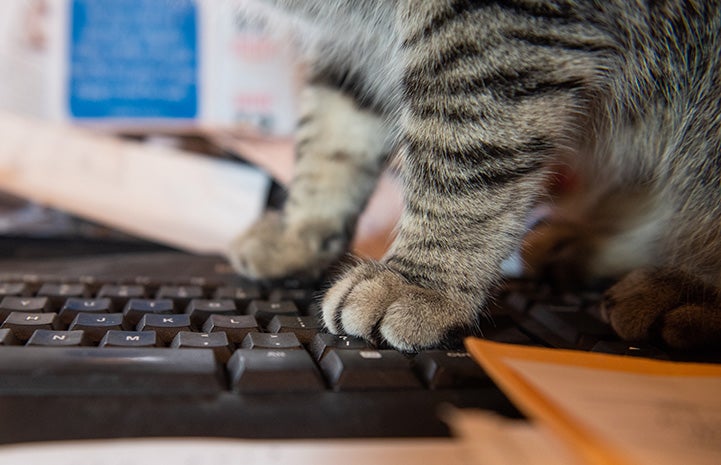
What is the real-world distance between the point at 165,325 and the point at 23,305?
0.15 metres

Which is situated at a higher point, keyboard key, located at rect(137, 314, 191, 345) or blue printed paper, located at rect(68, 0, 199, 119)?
blue printed paper, located at rect(68, 0, 199, 119)

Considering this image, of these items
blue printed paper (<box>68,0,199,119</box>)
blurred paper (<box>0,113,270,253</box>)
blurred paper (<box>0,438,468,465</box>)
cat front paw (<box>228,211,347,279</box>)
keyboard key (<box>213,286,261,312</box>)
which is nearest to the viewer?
blurred paper (<box>0,438,468,465</box>)

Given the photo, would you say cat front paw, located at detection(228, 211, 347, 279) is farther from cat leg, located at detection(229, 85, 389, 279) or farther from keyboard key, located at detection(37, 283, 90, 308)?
keyboard key, located at detection(37, 283, 90, 308)

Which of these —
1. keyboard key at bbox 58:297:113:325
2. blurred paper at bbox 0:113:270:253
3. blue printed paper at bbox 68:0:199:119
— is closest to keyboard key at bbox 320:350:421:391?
keyboard key at bbox 58:297:113:325

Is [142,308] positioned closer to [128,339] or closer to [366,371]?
[128,339]

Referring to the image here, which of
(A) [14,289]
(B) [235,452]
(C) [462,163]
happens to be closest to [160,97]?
(A) [14,289]

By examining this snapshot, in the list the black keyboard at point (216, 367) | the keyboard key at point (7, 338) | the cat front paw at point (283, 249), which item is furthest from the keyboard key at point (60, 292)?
the cat front paw at point (283, 249)

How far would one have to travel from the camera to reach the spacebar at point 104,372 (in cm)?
40

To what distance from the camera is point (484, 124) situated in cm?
63

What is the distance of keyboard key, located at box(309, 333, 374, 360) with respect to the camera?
500 millimetres

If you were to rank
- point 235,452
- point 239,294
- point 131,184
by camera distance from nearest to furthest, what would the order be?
point 235,452, point 239,294, point 131,184

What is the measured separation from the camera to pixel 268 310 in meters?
0.62

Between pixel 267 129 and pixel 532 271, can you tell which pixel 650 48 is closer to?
pixel 532 271

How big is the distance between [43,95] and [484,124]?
98 cm
